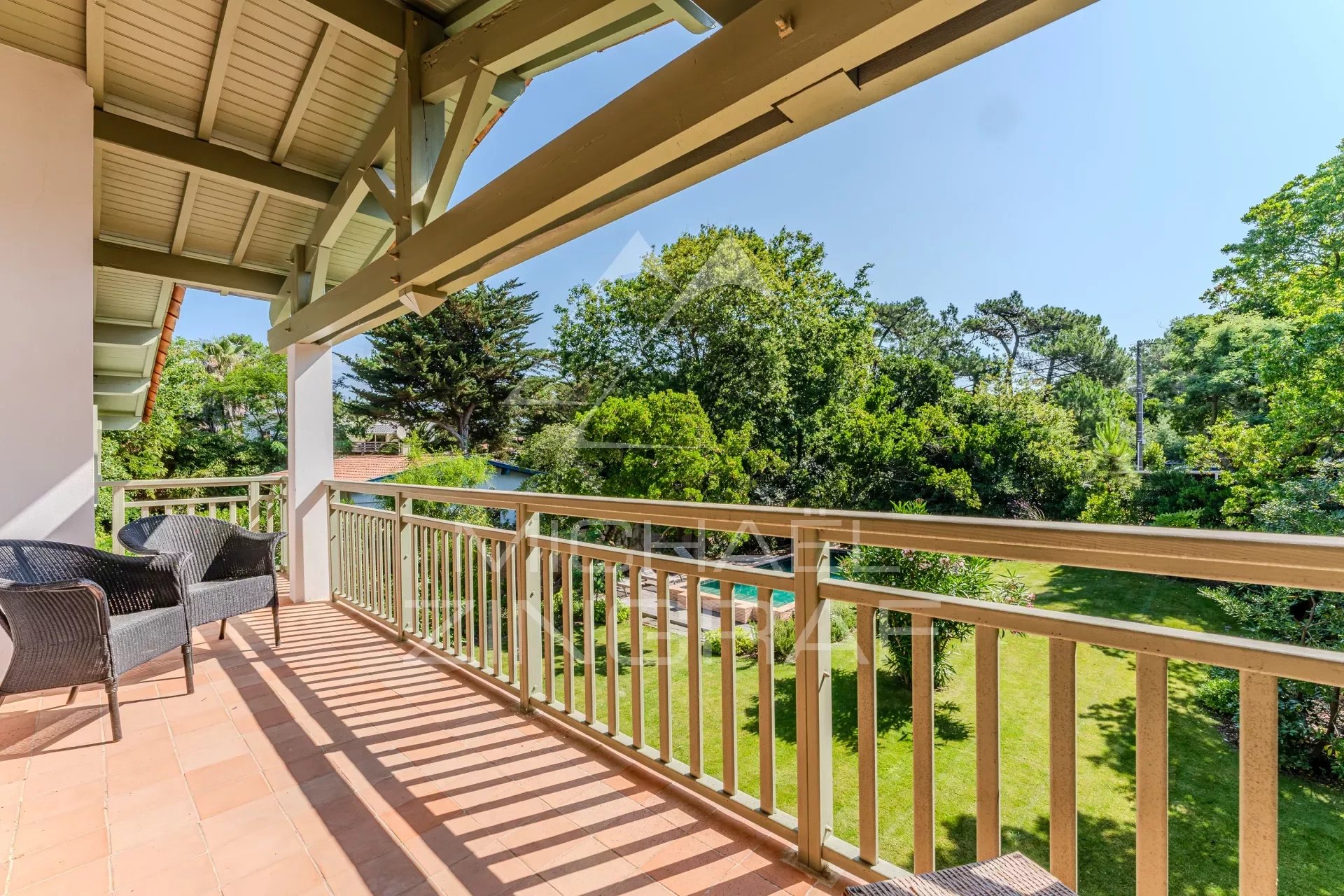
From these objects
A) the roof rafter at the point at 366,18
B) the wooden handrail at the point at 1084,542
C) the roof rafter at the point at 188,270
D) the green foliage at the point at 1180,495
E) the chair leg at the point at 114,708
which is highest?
the roof rafter at the point at 366,18

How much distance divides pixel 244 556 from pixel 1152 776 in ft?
13.9

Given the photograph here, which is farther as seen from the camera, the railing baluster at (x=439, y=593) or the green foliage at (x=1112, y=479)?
the green foliage at (x=1112, y=479)

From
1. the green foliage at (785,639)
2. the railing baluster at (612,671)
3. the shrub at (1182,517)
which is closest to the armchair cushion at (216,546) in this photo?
the railing baluster at (612,671)

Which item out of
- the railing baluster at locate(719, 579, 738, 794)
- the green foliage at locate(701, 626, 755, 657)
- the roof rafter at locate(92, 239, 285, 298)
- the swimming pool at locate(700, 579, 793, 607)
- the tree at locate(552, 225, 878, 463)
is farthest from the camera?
the tree at locate(552, 225, 878, 463)

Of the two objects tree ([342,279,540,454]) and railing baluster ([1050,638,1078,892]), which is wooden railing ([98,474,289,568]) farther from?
tree ([342,279,540,454])

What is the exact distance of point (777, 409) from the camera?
60.4 feet

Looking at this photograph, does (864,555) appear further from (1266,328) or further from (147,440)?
(147,440)

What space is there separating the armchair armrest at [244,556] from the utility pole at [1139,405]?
2138cm

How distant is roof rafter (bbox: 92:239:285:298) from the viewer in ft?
13.9

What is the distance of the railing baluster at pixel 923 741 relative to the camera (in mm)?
1347

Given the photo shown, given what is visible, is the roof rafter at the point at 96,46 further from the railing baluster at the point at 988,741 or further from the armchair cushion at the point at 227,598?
the railing baluster at the point at 988,741

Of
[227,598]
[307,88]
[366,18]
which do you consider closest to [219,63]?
[307,88]

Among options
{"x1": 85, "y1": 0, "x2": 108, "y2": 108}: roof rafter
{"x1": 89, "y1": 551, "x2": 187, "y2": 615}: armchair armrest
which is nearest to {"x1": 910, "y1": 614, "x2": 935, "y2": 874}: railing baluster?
{"x1": 89, "y1": 551, "x2": 187, "y2": 615}: armchair armrest

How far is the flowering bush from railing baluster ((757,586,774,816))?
12.2 ft
